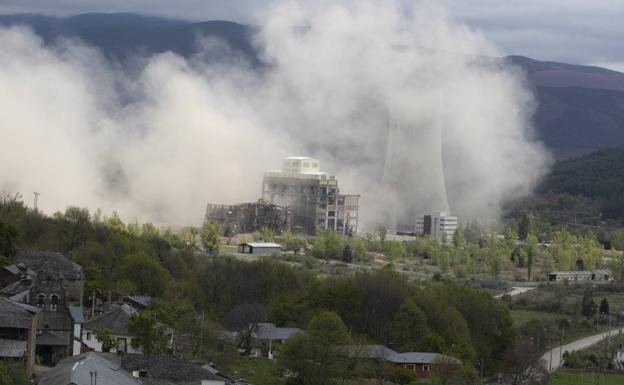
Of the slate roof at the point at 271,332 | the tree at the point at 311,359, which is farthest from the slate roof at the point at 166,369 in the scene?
the slate roof at the point at 271,332

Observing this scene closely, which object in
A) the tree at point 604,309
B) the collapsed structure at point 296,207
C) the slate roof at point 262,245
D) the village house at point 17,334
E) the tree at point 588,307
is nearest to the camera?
the village house at point 17,334

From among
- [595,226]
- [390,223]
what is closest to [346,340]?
[390,223]

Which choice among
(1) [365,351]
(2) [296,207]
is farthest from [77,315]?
(2) [296,207]

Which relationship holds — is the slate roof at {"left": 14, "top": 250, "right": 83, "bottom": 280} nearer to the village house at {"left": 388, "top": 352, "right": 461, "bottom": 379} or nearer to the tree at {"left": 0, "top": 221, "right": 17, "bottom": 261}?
the tree at {"left": 0, "top": 221, "right": 17, "bottom": 261}

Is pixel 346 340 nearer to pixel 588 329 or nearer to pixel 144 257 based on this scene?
pixel 144 257

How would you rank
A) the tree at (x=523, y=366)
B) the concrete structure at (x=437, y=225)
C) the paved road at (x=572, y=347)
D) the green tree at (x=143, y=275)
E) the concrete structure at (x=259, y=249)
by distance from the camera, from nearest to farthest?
the tree at (x=523, y=366) < the paved road at (x=572, y=347) < the green tree at (x=143, y=275) < the concrete structure at (x=259, y=249) < the concrete structure at (x=437, y=225)

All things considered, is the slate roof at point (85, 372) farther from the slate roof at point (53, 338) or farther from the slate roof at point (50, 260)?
the slate roof at point (50, 260)

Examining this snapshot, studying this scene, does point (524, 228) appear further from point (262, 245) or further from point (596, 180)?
point (596, 180)
